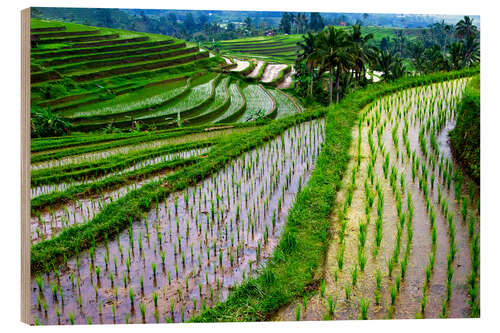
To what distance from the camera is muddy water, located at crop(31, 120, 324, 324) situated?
417cm

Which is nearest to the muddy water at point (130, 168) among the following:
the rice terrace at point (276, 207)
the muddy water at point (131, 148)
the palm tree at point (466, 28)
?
the rice terrace at point (276, 207)

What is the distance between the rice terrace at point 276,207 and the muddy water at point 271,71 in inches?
292

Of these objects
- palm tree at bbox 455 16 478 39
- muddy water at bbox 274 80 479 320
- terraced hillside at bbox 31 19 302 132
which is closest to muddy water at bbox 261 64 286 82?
terraced hillside at bbox 31 19 302 132

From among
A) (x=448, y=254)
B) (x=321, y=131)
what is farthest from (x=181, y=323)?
(x=321, y=131)

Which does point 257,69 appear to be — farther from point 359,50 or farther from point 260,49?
point 359,50

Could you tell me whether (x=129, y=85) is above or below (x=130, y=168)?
above

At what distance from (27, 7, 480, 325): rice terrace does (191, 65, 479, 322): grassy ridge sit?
17mm

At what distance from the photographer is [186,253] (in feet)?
16.3

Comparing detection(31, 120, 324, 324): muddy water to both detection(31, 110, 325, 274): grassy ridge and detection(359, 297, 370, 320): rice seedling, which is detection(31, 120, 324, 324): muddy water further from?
detection(359, 297, 370, 320): rice seedling

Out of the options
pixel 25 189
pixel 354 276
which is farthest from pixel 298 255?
pixel 25 189

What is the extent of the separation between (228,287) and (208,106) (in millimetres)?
9932

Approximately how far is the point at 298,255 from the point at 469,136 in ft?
9.19

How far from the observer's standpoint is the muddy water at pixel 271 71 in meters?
18.2

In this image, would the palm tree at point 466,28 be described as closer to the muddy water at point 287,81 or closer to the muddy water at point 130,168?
the muddy water at point 130,168
